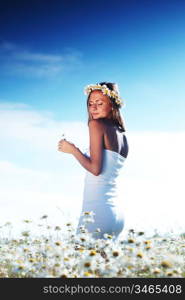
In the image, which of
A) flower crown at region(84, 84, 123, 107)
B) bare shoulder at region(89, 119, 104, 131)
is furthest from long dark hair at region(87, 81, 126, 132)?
bare shoulder at region(89, 119, 104, 131)

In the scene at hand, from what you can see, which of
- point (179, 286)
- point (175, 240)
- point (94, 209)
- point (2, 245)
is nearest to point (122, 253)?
point (179, 286)

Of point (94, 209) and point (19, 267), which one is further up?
point (94, 209)

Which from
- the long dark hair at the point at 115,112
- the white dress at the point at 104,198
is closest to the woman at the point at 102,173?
the white dress at the point at 104,198

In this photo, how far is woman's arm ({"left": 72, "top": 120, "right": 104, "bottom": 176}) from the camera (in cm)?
527

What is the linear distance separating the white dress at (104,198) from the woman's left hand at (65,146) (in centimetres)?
34

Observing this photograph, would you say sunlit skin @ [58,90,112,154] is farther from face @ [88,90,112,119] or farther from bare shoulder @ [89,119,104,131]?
bare shoulder @ [89,119,104,131]

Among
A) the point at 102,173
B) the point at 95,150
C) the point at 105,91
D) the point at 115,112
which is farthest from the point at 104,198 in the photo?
the point at 105,91

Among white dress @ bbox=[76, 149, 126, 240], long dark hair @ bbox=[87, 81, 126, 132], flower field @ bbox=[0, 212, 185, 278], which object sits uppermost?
long dark hair @ bbox=[87, 81, 126, 132]

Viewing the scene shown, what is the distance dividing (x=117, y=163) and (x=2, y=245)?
164 cm

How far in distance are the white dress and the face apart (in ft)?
1.76

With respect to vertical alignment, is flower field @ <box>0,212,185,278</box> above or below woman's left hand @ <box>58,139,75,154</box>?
below

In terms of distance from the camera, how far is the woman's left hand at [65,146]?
17.9ft

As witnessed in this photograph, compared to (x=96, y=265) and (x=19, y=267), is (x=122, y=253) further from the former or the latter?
(x=19, y=267)

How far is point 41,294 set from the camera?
352 centimetres
